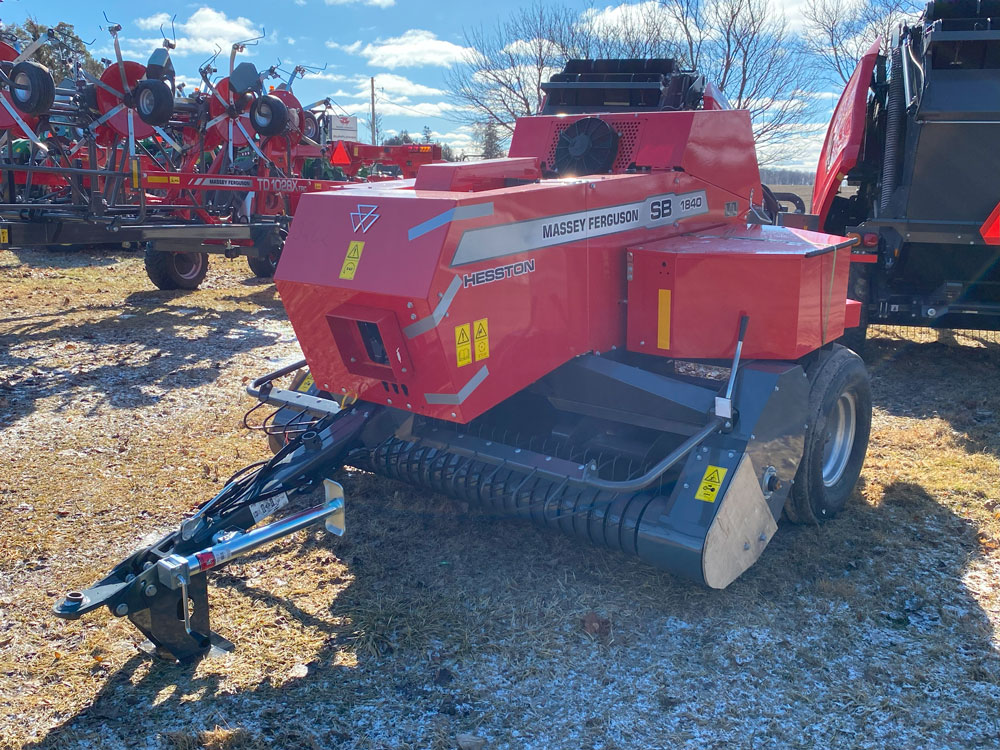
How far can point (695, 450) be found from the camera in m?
3.55

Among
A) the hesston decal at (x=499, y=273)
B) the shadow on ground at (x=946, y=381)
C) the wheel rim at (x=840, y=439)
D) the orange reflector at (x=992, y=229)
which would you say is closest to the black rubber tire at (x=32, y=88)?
the hesston decal at (x=499, y=273)

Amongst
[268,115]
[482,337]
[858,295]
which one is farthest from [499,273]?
[268,115]

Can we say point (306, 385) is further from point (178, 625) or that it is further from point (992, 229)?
point (992, 229)

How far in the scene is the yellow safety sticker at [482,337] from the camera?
10.6ft

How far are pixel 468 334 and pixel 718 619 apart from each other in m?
1.53

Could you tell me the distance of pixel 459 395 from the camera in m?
3.26

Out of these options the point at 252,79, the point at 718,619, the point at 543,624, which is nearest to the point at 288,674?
the point at 543,624

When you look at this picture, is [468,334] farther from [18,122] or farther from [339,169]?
[339,169]

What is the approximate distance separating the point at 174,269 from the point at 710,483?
29.2ft

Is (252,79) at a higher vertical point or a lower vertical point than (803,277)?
higher

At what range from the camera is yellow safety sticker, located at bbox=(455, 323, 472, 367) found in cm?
316

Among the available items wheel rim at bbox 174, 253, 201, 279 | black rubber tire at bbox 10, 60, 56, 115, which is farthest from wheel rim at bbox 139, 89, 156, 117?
wheel rim at bbox 174, 253, 201, 279

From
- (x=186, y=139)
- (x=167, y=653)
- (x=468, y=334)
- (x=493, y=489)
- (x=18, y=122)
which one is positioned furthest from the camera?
(x=186, y=139)

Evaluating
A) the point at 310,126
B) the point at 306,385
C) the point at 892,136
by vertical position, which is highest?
the point at 310,126
